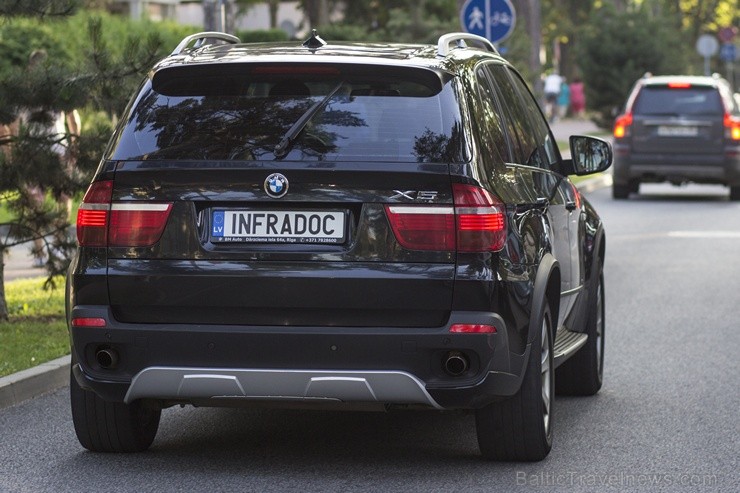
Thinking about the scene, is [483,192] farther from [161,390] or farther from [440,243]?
[161,390]

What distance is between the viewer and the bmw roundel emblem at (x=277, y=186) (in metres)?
6.23

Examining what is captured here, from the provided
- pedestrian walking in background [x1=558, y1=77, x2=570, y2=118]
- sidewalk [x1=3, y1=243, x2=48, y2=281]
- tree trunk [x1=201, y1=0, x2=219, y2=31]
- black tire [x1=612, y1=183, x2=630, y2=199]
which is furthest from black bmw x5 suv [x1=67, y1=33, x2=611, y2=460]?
pedestrian walking in background [x1=558, y1=77, x2=570, y2=118]

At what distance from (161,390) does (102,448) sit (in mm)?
864

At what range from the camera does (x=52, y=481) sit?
6.63 metres

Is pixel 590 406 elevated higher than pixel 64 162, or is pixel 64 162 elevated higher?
pixel 64 162

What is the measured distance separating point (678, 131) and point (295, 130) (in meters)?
19.2

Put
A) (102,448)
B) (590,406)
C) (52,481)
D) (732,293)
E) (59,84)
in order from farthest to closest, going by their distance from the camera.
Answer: (732,293), (59,84), (590,406), (102,448), (52,481)

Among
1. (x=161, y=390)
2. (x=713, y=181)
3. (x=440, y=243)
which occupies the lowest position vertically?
(x=713, y=181)

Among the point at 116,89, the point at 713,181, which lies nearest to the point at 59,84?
the point at 116,89

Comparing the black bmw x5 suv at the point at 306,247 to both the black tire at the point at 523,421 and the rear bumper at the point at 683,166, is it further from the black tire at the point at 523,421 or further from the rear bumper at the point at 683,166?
the rear bumper at the point at 683,166

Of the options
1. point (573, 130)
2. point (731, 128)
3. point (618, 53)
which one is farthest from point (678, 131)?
point (573, 130)

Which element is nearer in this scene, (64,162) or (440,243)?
(440,243)

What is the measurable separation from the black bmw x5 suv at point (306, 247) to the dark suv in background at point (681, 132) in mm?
18662

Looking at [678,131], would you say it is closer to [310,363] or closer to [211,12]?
[211,12]
